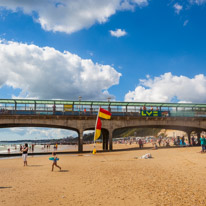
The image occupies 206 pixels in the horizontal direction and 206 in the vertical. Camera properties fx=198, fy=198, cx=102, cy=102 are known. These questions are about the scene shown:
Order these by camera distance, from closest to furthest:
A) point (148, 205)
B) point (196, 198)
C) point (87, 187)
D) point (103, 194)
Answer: point (148, 205), point (196, 198), point (103, 194), point (87, 187)

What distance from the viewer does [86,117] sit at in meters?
35.0

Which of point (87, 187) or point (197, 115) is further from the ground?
point (197, 115)

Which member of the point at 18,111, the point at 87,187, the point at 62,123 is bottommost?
the point at 87,187

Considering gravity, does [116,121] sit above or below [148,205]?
above

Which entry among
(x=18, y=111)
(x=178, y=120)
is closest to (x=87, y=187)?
(x=18, y=111)

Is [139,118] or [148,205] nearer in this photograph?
[148,205]

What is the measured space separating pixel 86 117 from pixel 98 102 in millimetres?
3793

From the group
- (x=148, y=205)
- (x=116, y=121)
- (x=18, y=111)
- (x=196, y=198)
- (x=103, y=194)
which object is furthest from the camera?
(x=116, y=121)

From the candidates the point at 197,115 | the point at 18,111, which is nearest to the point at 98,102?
the point at 18,111

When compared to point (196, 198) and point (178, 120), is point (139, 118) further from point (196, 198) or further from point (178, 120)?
point (196, 198)

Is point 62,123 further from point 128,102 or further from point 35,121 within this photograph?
point 128,102

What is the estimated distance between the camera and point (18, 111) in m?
33.8

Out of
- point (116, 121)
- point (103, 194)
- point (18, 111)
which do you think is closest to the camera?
point (103, 194)

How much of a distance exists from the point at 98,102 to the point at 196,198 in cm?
2983
